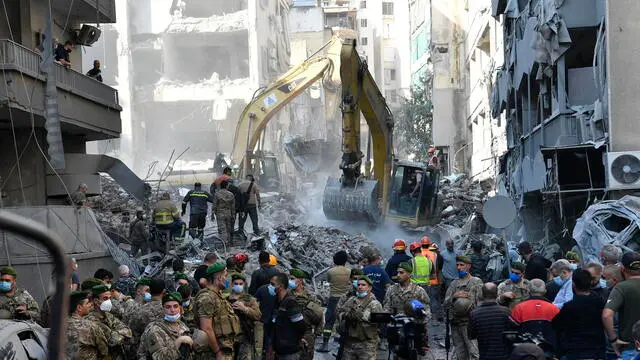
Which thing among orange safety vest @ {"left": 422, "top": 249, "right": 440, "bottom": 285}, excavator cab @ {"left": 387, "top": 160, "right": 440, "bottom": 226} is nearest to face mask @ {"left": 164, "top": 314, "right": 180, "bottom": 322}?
orange safety vest @ {"left": 422, "top": 249, "right": 440, "bottom": 285}

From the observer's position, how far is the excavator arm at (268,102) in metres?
30.1

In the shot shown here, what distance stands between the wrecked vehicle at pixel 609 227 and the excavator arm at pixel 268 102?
1488 cm

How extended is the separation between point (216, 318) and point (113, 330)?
3.82 feet

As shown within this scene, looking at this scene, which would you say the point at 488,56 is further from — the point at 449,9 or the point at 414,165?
the point at 414,165

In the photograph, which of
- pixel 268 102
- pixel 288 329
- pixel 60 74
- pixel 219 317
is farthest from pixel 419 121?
pixel 219 317

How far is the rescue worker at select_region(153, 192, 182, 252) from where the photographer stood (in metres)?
19.1

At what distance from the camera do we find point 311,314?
35.1ft

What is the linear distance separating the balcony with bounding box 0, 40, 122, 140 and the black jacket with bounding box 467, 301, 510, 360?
11.1 metres

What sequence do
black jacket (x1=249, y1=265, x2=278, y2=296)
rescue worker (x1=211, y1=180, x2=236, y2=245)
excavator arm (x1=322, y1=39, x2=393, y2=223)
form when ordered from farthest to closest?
excavator arm (x1=322, y1=39, x2=393, y2=223) → rescue worker (x1=211, y1=180, x2=236, y2=245) → black jacket (x1=249, y1=265, x2=278, y2=296)

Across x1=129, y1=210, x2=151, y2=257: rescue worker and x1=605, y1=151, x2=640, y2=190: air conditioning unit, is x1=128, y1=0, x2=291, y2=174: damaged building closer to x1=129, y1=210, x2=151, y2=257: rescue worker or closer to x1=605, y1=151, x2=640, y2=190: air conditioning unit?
x1=129, y1=210, x2=151, y2=257: rescue worker

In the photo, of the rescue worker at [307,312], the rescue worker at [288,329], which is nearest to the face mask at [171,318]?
the rescue worker at [288,329]

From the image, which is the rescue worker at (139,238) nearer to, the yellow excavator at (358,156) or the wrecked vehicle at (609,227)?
the yellow excavator at (358,156)

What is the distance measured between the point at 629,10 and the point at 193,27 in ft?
149

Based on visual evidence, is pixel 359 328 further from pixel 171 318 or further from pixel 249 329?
pixel 171 318
